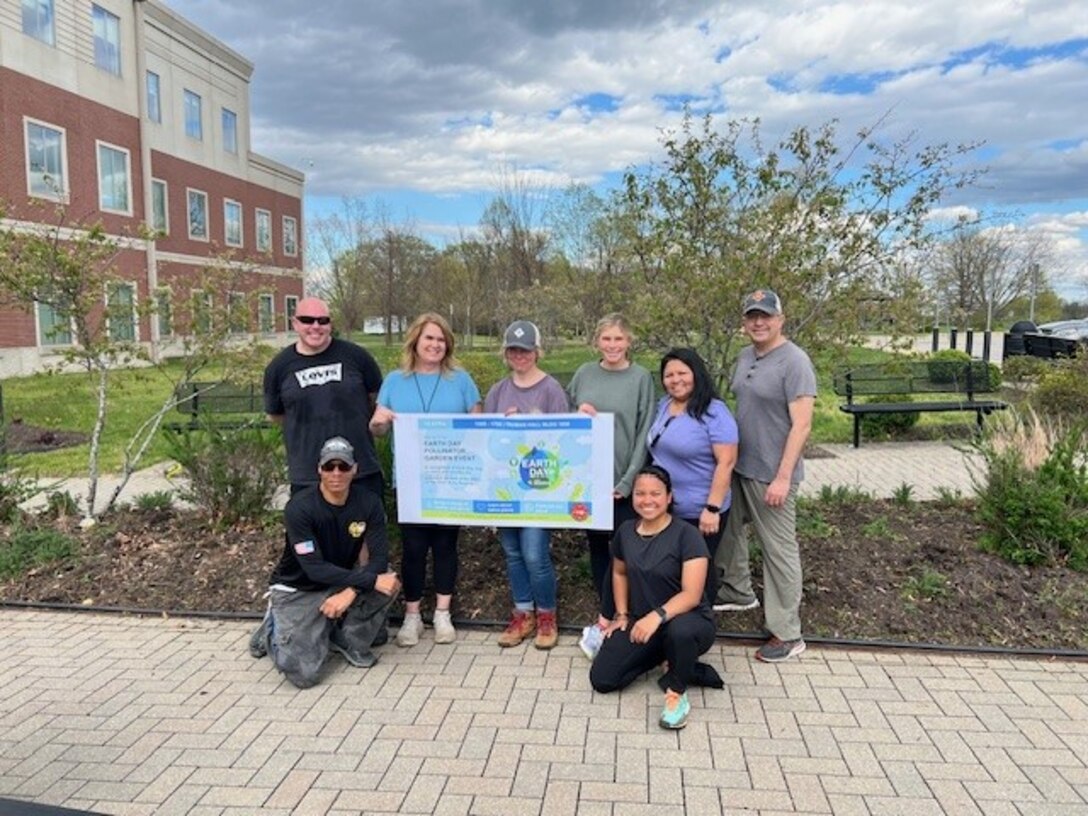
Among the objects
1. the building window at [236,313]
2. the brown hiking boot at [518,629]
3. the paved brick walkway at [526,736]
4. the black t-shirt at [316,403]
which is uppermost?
the building window at [236,313]

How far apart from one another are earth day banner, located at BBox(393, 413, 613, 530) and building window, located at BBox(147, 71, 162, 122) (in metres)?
31.3

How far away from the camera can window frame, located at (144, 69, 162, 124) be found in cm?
3022

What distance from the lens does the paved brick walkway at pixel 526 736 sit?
3002 mm

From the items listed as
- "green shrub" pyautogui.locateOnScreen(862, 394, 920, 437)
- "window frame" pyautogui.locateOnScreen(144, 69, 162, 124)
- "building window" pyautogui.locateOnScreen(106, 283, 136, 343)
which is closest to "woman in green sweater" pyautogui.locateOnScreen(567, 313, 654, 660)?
"building window" pyautogui.locateOnScreen(106, 283, 136, 343)

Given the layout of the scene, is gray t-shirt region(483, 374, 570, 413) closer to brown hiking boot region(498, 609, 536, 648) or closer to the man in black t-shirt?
the man in black t-shirt

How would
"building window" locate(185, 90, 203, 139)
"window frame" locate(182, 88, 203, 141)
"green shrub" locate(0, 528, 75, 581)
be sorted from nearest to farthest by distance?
"green shrub" locate(0, 528, 75, 581), "window frame" locate(182, 88, 203, 141), "building window" locate(185, 90, 203, 139)

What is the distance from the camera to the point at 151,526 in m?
6.22

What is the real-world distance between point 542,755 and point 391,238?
3469 cm

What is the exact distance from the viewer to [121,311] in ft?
21.0

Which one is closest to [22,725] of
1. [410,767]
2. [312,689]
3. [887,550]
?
[312,689]

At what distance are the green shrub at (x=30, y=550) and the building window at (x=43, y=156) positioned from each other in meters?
21.2

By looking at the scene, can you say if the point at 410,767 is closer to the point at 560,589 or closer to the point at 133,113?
the point at 560,589

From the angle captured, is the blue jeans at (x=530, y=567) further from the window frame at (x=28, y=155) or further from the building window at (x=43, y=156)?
the building window at (x=43, y=156)

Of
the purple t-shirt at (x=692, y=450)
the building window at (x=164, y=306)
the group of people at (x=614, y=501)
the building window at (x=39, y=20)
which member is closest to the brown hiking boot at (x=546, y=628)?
the group of people at (x=614, y=501)
